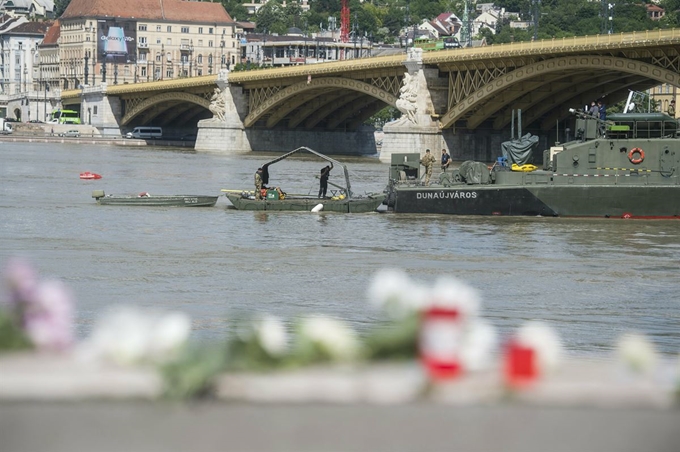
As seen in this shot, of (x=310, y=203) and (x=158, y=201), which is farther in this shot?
(x=158, y=201)

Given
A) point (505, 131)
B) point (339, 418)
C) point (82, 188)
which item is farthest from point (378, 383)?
point (505, 131)

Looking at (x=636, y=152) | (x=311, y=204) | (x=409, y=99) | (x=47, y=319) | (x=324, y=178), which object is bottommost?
(x=311, y=204)

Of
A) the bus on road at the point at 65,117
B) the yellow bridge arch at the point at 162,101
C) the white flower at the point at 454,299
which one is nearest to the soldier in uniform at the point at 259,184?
the white flower at the point at 454,299

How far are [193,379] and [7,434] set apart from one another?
0.84 meters

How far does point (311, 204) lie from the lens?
137ft

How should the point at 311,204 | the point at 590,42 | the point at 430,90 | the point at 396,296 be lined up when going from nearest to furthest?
the point at 396,296 → the point at 311,204 → the point at 590,42 → the point at 430,90

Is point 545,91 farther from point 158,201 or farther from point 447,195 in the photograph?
point 158,201

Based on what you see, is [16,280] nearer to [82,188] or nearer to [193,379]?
[193,379]

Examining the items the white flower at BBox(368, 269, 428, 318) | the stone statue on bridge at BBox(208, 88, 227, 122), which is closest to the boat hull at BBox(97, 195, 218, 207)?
the white flower at BBox(368, 269, 428, 318)

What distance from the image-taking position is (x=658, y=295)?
24.8 metres

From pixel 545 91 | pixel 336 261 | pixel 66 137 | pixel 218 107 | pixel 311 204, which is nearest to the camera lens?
pixel 336 261

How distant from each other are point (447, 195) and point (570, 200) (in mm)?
4043

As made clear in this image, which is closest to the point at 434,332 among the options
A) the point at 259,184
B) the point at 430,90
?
the point at 259,184

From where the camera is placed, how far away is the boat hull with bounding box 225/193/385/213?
41844 mm
